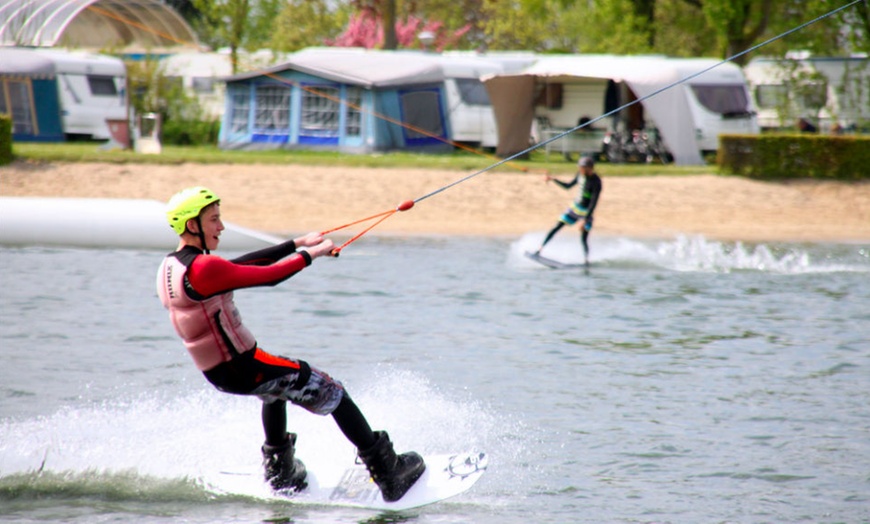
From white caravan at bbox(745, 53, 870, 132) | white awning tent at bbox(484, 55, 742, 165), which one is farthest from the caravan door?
white caravan at bbox(745, 53, 870, 132)

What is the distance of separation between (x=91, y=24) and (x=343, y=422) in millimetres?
34139

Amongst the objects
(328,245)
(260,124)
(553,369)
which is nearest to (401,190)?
(260,124)

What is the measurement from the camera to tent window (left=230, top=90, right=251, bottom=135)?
31625 mm

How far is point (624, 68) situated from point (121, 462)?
24220 mm

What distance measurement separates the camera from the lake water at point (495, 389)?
7.37 meters

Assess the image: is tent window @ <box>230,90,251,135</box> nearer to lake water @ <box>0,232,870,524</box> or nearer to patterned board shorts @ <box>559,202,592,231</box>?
lake water @ <box>0,232,870,524</box>

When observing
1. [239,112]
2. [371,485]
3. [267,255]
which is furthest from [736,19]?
[267,255]

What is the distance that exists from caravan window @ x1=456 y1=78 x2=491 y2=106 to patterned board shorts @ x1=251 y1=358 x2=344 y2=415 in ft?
86.0

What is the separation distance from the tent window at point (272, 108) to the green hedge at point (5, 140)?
7349 mm

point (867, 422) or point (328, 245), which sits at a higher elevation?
point (328, 245)

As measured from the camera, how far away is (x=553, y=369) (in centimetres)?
1141

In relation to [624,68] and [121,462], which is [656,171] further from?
[121,462]

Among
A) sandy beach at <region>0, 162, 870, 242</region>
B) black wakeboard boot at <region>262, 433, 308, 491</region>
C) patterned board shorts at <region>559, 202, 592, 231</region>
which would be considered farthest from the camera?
sandy beach at <region>0, 162, 870, 242</region>

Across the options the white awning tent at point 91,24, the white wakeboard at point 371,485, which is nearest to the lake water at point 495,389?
the white wakeboard at point 371,485
